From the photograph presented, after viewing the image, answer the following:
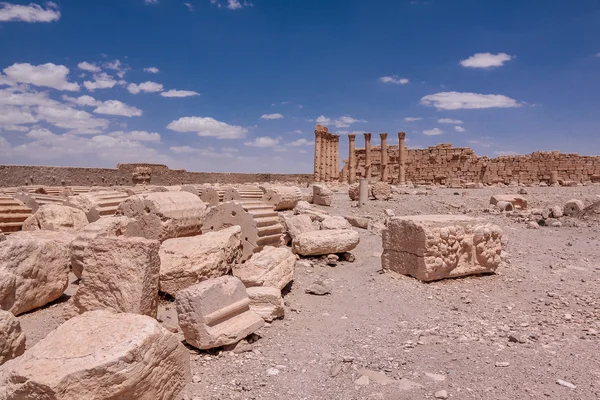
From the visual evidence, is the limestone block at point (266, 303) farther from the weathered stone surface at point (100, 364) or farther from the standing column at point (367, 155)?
the standing column at point (367, 155)

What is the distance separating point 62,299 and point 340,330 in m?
3.61

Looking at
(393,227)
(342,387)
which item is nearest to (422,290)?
(393,227)

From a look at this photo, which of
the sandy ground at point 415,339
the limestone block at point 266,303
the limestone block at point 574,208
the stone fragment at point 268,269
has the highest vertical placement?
the limestone block at point 574,208

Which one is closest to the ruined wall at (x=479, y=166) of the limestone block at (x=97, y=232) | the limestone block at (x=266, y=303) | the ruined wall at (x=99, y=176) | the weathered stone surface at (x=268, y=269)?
the ruined wall at (x=99, y=176)

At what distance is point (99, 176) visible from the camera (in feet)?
65.7

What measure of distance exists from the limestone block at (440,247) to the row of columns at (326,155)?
2390 centimetres

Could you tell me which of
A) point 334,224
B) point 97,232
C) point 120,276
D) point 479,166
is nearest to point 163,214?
point 97,232

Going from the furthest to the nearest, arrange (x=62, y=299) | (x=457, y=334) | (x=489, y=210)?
(x=489, y=210) < (x=62, y=299) < (x=457, y=334)

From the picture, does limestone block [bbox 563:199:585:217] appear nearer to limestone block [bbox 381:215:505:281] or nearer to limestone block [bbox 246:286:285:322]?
limestone block [bbox 381:215:505:281]

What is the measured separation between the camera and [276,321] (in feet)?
15.8

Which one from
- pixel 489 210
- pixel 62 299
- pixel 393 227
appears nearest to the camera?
pixel 62 299

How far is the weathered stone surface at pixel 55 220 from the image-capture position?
6887mm

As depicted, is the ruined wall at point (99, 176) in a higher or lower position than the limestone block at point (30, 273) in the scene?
higher

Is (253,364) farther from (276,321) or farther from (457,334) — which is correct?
(457,334)
